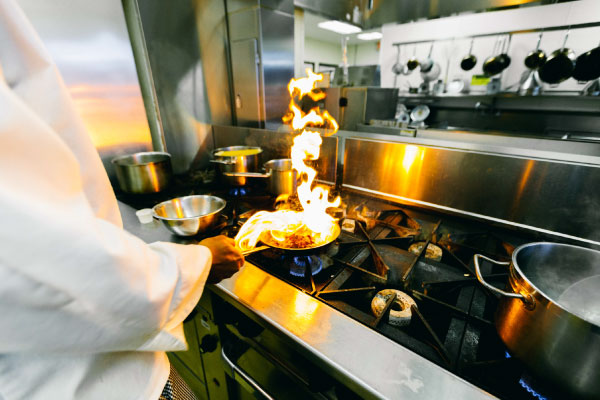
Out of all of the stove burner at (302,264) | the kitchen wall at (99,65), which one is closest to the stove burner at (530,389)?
the stove burner at (302,264)


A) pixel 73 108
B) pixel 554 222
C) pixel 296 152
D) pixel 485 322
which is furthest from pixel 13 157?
pixel 554 222

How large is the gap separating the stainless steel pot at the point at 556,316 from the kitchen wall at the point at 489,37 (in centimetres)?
580

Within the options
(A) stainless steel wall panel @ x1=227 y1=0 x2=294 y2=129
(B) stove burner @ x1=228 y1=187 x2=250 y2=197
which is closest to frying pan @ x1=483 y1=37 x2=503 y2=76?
(A) stainless steel wall panel @ x1=227 y1=0 x2=294 y2=129

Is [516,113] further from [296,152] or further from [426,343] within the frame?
[426,343]

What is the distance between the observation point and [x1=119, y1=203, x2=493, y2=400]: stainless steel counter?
1.99 ft

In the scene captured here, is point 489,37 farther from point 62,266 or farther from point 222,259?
point 62,266

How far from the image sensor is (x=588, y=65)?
297 cm

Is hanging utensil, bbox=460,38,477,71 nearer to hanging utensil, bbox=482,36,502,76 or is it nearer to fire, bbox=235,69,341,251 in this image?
hanging utensil, bbox=482,36,502,76

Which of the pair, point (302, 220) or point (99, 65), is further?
point (99, 65)

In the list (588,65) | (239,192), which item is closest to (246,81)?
(239,192)

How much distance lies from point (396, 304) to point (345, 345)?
260 mm

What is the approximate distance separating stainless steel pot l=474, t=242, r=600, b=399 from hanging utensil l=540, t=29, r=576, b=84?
13.2 ft

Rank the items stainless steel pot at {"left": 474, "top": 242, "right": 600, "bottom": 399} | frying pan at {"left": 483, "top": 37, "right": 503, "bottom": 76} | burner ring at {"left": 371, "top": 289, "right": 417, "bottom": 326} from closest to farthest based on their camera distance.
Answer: stainless steel pot at {"left": 474, "top": 242, "right": 600, "bottom": 399}
burner ring at {"left": 371, "top": 289, "right": 417, "bottom": 326}
frying pan at {"left": 483, "top": 37, "right": 503, "bottom": 76}

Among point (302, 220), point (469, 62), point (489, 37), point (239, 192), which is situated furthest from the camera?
point (489, 37)
